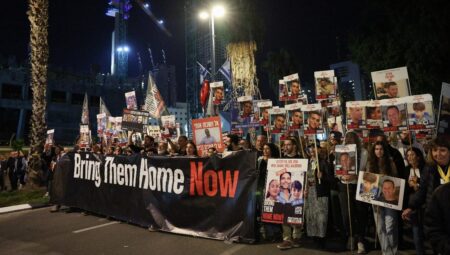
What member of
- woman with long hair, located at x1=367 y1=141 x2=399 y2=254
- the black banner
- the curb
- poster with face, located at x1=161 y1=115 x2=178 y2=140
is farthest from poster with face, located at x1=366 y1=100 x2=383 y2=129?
the curb

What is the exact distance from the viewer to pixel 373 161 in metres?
5.06

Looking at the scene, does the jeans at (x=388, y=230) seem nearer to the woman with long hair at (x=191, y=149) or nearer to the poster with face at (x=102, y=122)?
the woman with long hair at (x=191, y=149)

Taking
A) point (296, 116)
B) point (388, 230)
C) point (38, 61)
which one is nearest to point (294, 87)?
point (296, 116)

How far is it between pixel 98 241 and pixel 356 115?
553 centimetres

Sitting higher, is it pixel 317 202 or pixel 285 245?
pixel 317 202

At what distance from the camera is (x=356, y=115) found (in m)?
6.27

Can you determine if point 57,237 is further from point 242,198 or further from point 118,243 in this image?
point 242,198

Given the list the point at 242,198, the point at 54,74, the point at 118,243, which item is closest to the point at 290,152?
the point at 242,198

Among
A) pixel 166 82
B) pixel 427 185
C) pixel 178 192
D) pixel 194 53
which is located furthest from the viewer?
pixel 166 82

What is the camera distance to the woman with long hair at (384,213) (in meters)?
4.84

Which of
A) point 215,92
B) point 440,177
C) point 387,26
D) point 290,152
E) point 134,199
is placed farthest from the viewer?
point 387,26

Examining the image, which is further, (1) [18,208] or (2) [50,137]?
(2) [50,137]

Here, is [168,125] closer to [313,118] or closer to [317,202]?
[313,118]

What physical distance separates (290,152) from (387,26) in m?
15.1
